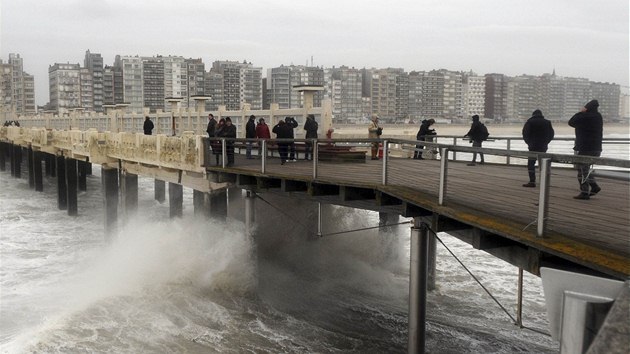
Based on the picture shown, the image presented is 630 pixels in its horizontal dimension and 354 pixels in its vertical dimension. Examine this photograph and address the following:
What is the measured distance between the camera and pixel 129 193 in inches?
734

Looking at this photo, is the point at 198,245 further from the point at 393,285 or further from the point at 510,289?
the point at 510,289

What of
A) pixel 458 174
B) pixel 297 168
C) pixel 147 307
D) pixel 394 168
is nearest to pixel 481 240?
pixel 458 174

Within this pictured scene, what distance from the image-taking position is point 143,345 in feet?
33.9

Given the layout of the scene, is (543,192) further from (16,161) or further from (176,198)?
(16,161)

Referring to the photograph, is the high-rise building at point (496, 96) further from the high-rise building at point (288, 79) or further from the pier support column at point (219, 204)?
the pier support column at point (219, 204)

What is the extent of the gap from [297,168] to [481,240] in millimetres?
6249

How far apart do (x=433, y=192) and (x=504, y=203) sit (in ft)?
4.03

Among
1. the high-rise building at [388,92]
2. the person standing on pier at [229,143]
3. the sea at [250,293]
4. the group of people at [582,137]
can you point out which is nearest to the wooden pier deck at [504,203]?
the group of people at [582,137]

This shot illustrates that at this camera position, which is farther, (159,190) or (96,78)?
(96,78)

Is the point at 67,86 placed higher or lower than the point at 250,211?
higher

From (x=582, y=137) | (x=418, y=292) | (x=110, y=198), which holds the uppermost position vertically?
(x=582, y=137)

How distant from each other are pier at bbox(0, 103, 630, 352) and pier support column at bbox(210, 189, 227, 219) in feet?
0.10

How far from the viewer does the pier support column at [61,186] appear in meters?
A: 27.5

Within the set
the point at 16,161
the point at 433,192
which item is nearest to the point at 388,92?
the point at 16,161
